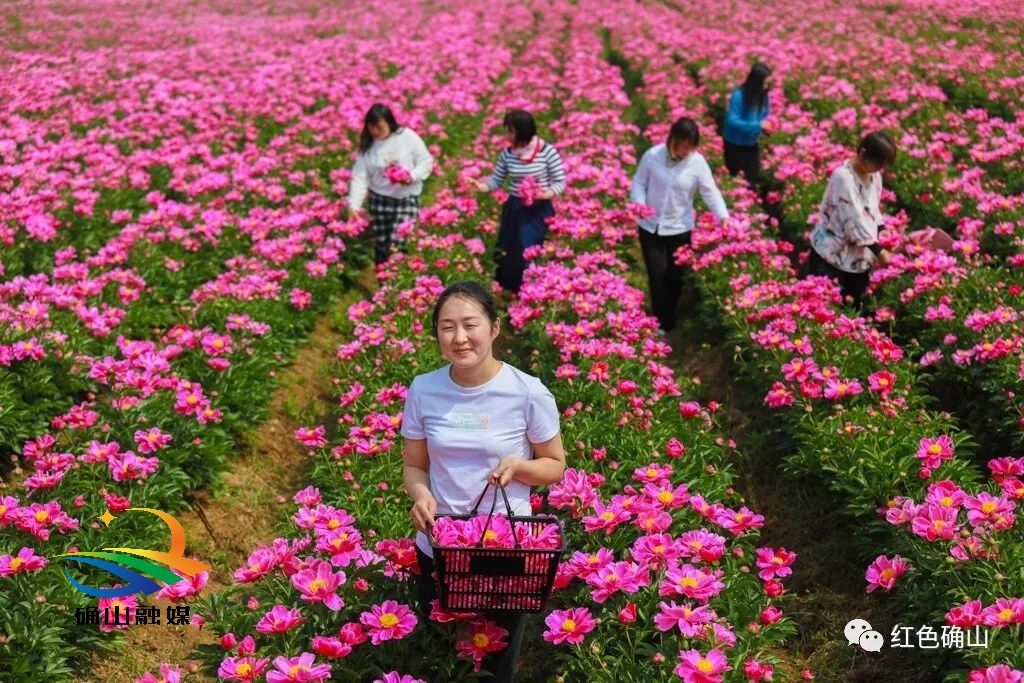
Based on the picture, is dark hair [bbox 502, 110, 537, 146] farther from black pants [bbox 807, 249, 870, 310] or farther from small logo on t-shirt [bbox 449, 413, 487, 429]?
small logo on t-shirt [bbox 449, 413, 487, 429]

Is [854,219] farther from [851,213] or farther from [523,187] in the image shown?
[523,187]

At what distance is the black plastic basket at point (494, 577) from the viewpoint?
2.24m

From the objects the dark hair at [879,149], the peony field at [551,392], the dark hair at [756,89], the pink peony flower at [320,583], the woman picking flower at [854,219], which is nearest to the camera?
the pink peony flower at [320,583]

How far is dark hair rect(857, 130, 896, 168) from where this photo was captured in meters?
5.07

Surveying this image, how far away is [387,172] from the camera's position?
21.8 feet

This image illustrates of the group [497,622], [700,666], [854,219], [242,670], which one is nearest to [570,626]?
[497,622]

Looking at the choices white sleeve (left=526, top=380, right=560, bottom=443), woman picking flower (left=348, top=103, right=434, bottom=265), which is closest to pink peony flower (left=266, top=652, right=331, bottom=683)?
white sleeve (left=526, top=380, right=560, bottom=443)

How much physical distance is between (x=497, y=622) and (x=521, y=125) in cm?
430

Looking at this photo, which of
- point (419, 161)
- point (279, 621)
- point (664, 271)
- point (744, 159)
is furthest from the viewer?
point (744, 159)

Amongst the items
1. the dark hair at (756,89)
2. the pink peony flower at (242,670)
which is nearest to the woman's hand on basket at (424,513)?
the pink peony flower at (242,670)

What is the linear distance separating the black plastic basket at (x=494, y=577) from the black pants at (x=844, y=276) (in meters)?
4.17

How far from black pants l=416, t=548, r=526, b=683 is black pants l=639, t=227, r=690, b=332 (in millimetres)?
3744

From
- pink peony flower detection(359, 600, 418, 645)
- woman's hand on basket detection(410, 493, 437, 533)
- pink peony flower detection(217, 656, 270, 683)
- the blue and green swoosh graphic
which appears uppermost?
woman's hand on basket detection(410, 493, 437, 533)

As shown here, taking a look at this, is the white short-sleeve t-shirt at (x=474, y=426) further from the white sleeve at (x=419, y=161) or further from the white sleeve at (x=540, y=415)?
the white sleeve at (x=419, y=161)
